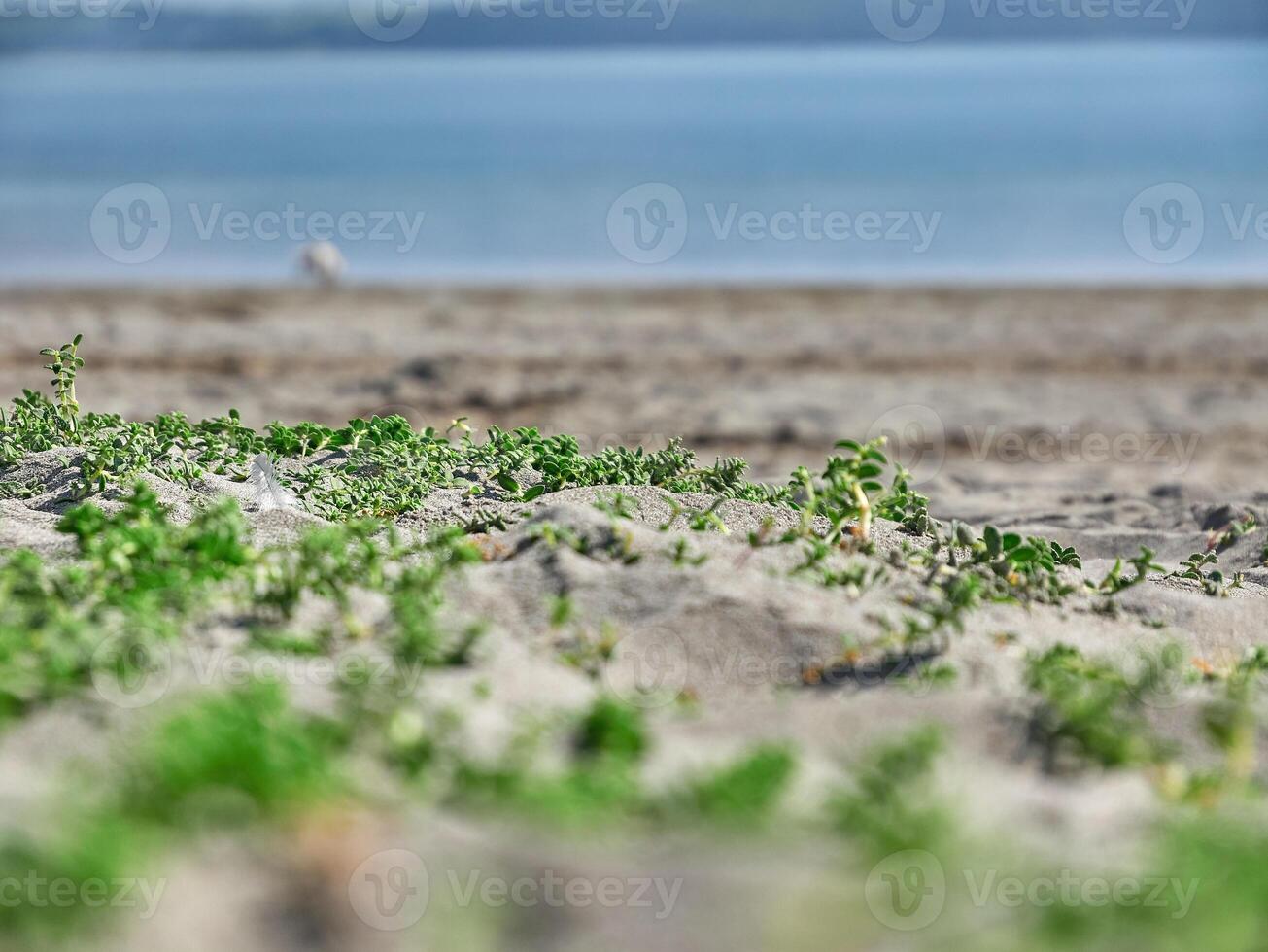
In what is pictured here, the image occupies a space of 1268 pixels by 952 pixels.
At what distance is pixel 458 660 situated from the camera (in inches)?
120

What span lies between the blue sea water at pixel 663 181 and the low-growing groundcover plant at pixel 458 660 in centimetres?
1276

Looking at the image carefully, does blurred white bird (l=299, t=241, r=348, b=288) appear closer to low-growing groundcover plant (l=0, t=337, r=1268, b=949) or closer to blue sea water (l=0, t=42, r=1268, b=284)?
blue sea water (l=0, t=42, r=1268, b=284)

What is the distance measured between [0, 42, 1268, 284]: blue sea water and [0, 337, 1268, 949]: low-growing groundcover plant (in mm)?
12763

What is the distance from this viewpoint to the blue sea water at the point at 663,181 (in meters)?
18.5

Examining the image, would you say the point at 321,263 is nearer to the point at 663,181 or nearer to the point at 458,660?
the point at 663,181

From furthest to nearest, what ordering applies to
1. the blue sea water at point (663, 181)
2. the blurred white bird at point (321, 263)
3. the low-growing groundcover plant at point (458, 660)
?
the blue sea water at point (663, 181), the blurred white bird at point (321, 263), the low-growing groundcover plant at point (458, 660)

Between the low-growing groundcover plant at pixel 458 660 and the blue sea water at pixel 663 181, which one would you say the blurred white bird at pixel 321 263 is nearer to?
the blue sea water at pixel 663 181

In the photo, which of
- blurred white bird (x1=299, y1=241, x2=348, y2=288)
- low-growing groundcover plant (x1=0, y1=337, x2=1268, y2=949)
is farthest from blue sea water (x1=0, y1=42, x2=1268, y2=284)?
low-growing groundcover plant (x1=0, y1=337, x2=1268, y2=949)

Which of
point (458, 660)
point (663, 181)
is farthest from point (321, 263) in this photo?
point (458, 660)

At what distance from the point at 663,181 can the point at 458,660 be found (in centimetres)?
2327

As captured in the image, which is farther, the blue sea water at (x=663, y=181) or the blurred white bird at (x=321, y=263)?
the blue sea water at (x=663, y=181)

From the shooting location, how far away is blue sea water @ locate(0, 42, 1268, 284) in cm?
1853

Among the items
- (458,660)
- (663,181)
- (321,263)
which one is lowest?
(458,660)

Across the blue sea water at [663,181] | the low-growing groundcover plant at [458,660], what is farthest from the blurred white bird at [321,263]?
the low-growing groundcover plant at [458,660]
